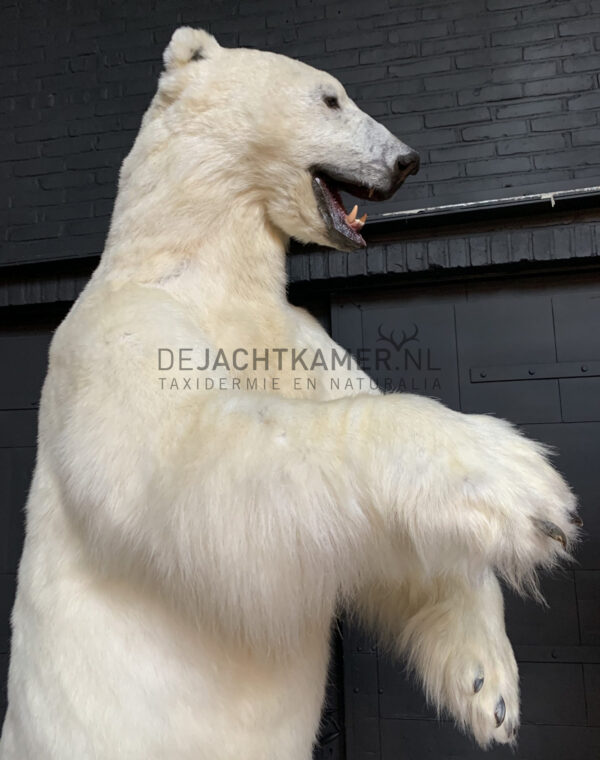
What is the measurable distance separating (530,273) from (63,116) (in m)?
2.10

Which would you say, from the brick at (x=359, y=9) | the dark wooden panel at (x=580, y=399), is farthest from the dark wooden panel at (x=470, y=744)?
the brick at (x=359, y=9)

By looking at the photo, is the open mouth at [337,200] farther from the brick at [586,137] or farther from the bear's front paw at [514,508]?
the brick at [586,137]

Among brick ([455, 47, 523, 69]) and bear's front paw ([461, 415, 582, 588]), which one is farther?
brick ([455, 47, 523, 69])

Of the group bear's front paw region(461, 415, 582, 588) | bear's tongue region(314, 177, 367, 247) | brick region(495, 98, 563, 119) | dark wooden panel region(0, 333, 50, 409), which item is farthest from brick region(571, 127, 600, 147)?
dark wooden panel region(0, 333, 50, 409)

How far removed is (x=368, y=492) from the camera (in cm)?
74

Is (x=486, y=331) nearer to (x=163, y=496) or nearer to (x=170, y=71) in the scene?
(x=170, y=71)

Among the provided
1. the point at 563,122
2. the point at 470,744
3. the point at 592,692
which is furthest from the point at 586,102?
the point at 470,744

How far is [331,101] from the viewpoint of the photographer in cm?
128

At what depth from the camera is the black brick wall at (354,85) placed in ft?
8.02

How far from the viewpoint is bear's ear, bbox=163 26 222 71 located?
1.28m

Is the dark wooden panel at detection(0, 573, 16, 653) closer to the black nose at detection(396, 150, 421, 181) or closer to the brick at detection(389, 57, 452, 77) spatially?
the black nose at detection(396, 150, 421, 181)

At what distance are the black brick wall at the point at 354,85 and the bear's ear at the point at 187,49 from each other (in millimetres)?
1316

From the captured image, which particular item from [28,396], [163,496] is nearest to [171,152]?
[163,496]

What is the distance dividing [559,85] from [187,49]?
5.62 ft
